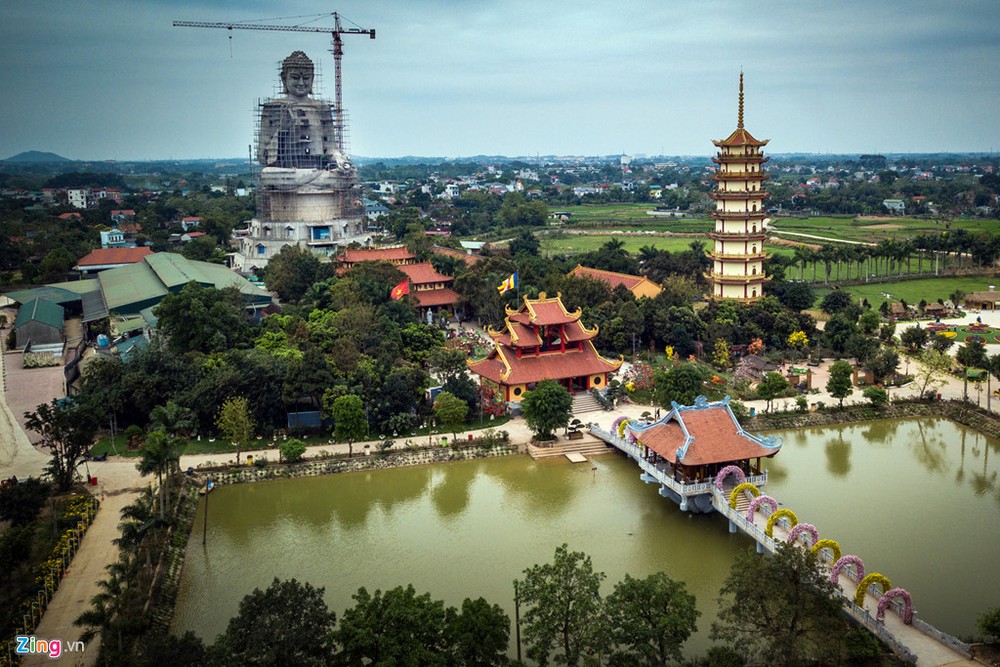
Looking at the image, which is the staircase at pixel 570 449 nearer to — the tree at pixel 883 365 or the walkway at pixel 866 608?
the walkway at pixel 866 608

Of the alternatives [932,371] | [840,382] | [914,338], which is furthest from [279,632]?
[914,338]

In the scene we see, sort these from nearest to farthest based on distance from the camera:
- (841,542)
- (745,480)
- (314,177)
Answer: (841,542)
(745,480)
(314,177)

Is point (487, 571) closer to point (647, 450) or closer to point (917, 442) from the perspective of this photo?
point (647, 450)

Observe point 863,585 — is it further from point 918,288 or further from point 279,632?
point 918,288

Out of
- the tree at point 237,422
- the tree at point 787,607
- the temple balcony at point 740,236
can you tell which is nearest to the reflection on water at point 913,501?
the tree at point 787,607

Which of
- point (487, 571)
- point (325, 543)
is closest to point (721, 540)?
point (487, 571)

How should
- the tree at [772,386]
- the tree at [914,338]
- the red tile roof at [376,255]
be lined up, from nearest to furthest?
the tree at [772,386] < the tree at [914,338] < the red tile roof at [376,255]
